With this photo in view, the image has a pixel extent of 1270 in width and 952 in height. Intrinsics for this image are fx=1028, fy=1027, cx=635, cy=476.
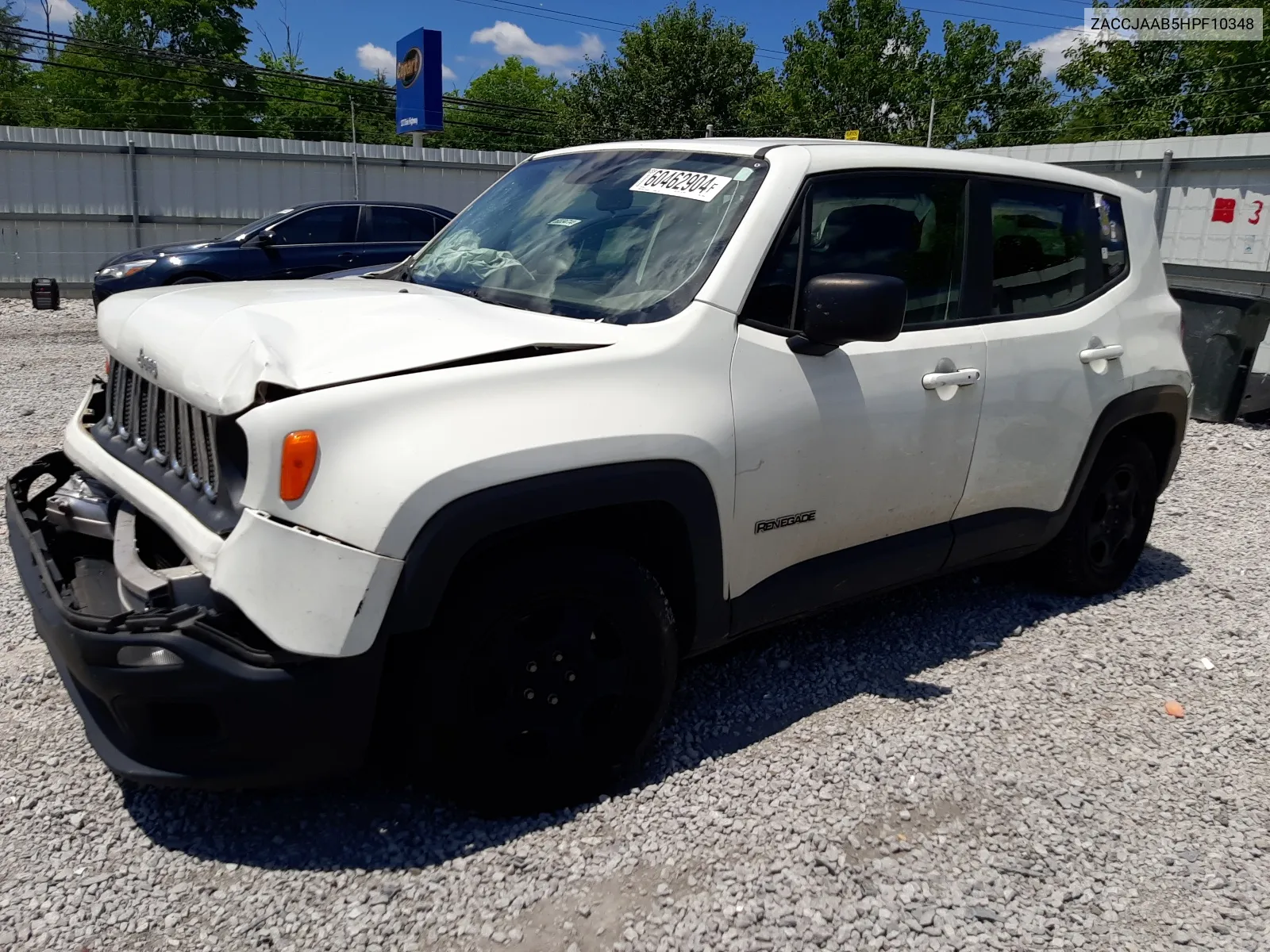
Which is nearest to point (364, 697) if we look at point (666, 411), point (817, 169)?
point (666, 411)

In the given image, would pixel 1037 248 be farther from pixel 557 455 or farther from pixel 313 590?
pixel 313 590

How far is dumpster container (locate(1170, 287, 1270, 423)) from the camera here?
7.89 metres

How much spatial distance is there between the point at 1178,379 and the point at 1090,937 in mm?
2831

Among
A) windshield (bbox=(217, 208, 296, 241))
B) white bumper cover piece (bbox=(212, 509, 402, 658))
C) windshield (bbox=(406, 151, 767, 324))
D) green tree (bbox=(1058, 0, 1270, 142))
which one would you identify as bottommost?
white bumper cover piece (bbox=(212, 509, 402, 658))

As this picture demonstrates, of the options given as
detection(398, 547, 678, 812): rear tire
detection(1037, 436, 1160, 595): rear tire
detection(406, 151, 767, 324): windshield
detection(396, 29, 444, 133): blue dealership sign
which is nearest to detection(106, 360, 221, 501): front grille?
detection(398, 547, 678, 812): rear tire

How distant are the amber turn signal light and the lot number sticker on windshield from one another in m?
1.52

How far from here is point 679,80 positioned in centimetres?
3822

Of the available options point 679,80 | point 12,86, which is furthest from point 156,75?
point 679,80

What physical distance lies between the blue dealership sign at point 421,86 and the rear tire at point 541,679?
756 inches

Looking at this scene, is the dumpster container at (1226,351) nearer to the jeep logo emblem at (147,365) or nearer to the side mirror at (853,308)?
the side mirror at (853,308)

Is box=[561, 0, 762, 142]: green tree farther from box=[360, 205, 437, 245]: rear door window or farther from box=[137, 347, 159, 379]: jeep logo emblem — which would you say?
box=[137, 347, 159, 379]: jeep logo emblem

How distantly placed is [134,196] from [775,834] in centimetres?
1698

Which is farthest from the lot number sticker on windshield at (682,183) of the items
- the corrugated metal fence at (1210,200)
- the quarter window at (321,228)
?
the quarter window at (321,228)

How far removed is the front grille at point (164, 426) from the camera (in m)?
2.64
